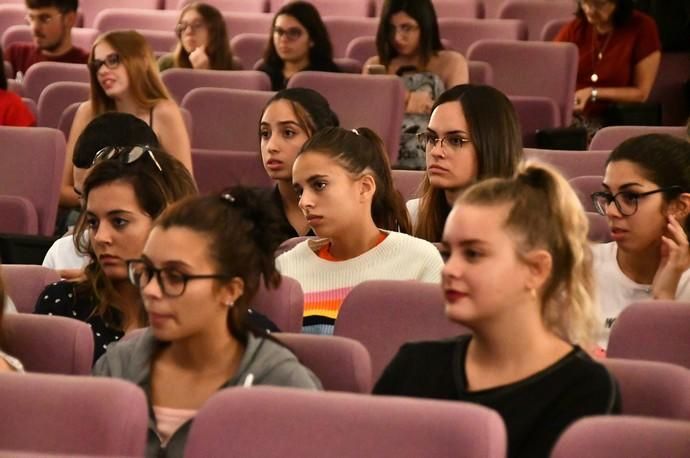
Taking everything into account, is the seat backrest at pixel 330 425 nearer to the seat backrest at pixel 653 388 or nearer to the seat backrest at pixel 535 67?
the seat backrest at pixel 653 388

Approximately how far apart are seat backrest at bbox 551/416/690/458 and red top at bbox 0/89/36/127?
4353 millimetres

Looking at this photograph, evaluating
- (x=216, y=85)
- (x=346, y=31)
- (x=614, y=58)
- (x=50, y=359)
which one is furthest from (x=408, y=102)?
(x=50, y=359)

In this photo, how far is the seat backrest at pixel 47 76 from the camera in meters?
7.21

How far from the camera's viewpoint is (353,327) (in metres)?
3.51

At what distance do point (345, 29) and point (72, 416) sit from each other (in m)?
6.22

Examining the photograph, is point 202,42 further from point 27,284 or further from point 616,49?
point 27,284

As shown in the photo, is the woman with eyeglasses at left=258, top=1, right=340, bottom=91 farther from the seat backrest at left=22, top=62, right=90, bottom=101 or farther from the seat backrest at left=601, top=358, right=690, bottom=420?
the seat backrest at left=601, top=358, right=690, bottom=420

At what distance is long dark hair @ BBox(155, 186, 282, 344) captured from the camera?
9.82 ft

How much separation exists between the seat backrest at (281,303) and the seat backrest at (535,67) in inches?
149

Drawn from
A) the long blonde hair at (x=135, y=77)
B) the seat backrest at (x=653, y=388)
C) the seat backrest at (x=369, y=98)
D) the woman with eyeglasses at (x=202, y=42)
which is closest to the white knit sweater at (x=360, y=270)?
the seat backrest at (x=653, y=388)

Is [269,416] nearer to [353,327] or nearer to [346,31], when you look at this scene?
[353,327]

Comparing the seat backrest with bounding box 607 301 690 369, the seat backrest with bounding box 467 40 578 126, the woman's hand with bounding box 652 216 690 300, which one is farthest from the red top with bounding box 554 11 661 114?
the seat backrest with bounding box 607 301 690 369

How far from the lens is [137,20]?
29.4ft

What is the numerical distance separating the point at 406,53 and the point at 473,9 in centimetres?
223
